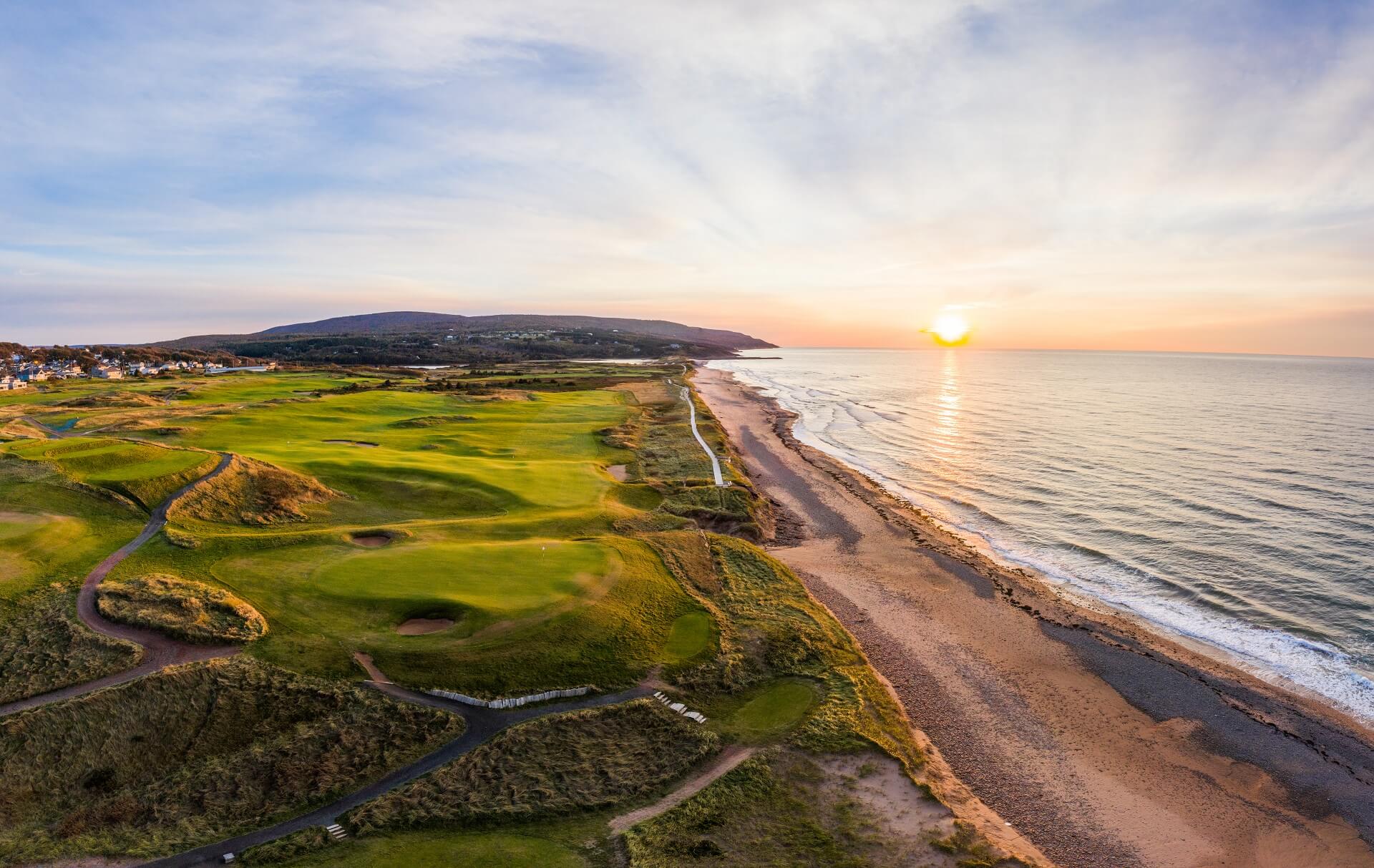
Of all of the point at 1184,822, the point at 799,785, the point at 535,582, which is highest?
the point at 535,582

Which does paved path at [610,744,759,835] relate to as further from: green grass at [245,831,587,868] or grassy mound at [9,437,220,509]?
grassy mound at [9,437,220,509]

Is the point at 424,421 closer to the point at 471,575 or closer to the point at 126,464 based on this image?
the point at 126,464

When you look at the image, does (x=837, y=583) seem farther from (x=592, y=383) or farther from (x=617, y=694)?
(x=592, y=383)

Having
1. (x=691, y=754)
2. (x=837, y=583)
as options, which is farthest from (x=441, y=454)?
(x=691, y=754)

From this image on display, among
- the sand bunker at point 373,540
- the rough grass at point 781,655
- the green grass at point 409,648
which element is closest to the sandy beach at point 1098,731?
the rough grass at point 781,655

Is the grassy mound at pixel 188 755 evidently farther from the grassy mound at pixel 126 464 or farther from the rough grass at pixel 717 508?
the rough grass at pixel 717 508

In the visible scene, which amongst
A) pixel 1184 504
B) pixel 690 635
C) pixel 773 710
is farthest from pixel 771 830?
pixel 1184 504

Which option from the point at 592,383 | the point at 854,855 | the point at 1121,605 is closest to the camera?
the point at 854,855
